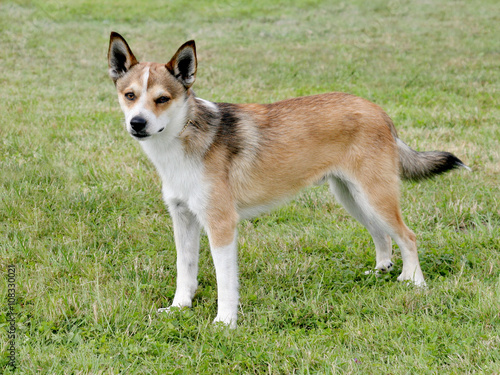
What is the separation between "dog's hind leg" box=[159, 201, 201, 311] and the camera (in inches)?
167

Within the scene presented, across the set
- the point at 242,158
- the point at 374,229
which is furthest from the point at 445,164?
the point at 242,158

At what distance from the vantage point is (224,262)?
4016 millimetres

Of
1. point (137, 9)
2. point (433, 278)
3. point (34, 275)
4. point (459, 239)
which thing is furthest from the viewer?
point (137, 9)

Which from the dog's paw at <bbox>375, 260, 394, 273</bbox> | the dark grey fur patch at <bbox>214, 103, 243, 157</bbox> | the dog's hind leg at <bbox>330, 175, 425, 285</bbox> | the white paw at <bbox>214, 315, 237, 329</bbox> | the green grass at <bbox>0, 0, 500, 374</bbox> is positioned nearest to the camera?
the green grass at <bbox>0, 0, 500, 374</bbox>

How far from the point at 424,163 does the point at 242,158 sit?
1657 mm

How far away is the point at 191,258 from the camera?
14.3 feet

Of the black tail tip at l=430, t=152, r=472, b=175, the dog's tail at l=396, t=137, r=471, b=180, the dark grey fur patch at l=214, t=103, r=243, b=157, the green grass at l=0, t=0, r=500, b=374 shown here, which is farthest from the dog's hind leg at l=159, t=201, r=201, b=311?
the black tail tip at l=430, t=152, r=472, b=175

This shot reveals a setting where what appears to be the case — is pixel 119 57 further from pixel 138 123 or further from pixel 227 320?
pixel 227 320

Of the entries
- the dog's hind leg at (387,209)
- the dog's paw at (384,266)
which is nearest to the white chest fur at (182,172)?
the dog's hind leg at (387,209)

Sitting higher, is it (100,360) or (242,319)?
(100,360)

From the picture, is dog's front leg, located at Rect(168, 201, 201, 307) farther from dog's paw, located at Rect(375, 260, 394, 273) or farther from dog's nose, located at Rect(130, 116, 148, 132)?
dog's paw, located at Rect(375, 260, 394, 273)

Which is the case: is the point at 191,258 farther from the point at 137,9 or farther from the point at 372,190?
the point at 137,9

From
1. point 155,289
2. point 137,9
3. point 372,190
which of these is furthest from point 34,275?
point 137,9

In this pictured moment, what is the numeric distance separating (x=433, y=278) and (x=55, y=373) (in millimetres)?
3060
